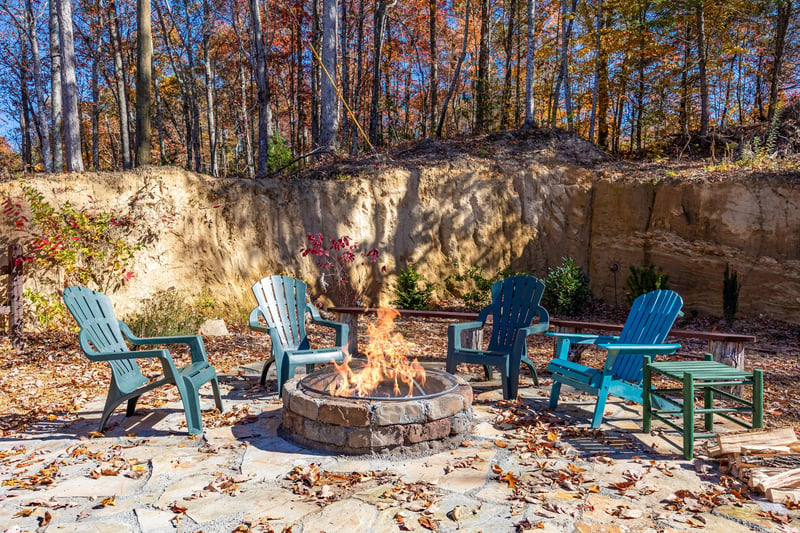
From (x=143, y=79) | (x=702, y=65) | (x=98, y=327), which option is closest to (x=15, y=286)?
(x=98, y=327)

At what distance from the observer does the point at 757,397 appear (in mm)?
3293

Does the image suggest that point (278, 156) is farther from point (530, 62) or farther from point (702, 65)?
point (702, 65)

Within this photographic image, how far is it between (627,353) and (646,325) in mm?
512

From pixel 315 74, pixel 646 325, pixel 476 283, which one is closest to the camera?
pixel 646 325

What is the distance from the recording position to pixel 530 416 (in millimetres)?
3752

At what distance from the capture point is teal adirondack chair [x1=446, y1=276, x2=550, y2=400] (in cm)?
415

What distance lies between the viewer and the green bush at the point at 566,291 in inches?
328

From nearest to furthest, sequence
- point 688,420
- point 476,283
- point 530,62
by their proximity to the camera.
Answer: point 688,420
point 476,283
point 530,62

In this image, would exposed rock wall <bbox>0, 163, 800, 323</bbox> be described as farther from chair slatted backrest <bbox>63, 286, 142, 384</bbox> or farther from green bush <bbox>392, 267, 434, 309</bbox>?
chair slatted backrest <bbox>63, 286, 142, 384</bbox>

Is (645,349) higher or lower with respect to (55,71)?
lower

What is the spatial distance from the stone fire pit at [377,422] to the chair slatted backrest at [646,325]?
1331 mm

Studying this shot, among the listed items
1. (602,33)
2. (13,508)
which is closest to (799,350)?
(13,508)

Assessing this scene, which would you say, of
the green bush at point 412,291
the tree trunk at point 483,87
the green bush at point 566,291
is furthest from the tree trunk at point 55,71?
the green bush at point 566,291

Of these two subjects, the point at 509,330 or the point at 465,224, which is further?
the point at 465,224
